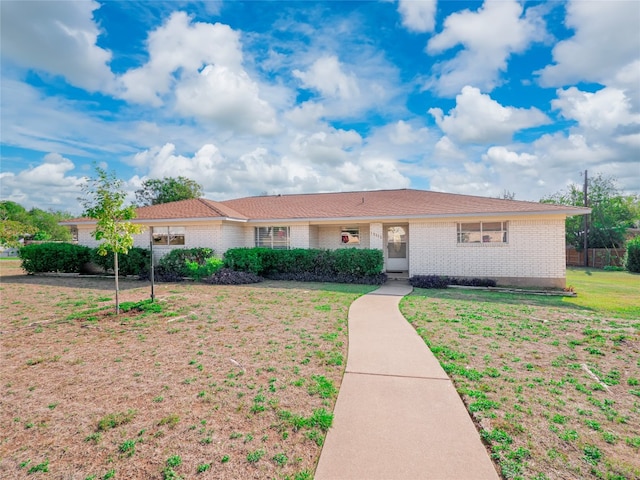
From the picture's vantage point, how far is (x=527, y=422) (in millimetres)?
3301

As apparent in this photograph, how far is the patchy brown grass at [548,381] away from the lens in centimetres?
280

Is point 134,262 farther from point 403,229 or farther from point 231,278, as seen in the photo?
point 403,229

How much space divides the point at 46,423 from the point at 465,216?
13528 mm

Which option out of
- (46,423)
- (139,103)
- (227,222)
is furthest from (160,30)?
(46,423)

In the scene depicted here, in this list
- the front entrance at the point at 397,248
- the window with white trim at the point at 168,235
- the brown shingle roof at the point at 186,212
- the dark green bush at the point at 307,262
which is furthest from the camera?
the front entrance at the point at 397,248

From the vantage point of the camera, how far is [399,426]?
3248mm

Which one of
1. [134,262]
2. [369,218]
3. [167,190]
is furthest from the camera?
[167,190]

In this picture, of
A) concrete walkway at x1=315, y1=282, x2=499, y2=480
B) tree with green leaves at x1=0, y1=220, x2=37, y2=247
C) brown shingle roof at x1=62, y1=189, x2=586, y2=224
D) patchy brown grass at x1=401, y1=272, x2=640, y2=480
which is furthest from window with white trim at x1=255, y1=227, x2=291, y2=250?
concrete walkway at x1=315, y1=282, x2=499, y2=480

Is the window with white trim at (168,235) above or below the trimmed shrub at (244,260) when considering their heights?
above

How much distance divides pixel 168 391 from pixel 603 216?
34.7 m

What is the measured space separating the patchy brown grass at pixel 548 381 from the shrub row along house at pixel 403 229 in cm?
446

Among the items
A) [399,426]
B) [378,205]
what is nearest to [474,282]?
[378,205]

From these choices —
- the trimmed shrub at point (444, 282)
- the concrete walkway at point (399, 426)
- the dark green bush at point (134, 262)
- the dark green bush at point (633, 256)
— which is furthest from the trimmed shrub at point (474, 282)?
the dark green bush at point (633, 256)

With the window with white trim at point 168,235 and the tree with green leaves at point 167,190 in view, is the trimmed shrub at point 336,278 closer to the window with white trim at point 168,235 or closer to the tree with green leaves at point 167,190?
the window with white trim at point 168,235
